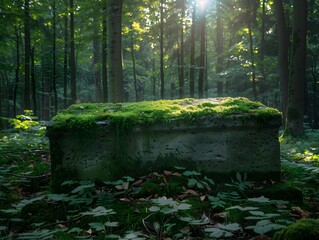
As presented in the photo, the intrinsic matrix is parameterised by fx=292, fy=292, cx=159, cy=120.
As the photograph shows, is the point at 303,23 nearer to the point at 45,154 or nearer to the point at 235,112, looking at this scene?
the point at 235,112

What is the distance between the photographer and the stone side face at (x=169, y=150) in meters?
3.77

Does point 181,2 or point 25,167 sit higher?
point 181,2

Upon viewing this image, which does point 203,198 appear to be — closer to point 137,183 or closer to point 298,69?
point 137,183

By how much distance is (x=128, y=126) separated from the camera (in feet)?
12.5

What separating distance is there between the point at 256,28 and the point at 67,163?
59.7ft

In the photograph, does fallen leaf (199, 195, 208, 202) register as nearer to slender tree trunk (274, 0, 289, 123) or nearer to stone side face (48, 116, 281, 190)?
stone side face (48, 116, 281, 190)

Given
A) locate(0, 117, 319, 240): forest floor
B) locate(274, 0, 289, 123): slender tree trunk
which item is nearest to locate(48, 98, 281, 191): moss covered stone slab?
locate(0, 117, 319, 240): forest floor

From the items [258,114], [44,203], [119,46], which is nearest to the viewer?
[44,203]

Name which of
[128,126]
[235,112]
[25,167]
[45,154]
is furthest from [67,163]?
[45,154]

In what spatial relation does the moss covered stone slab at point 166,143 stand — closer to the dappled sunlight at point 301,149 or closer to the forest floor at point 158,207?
the forest floor at point 158,207

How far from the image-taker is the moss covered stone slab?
12.3 ft

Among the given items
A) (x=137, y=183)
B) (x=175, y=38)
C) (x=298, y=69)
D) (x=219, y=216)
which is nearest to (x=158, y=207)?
(x=219, y=216)

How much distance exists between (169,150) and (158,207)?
1346 mm

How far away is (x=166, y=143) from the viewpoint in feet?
12.6
